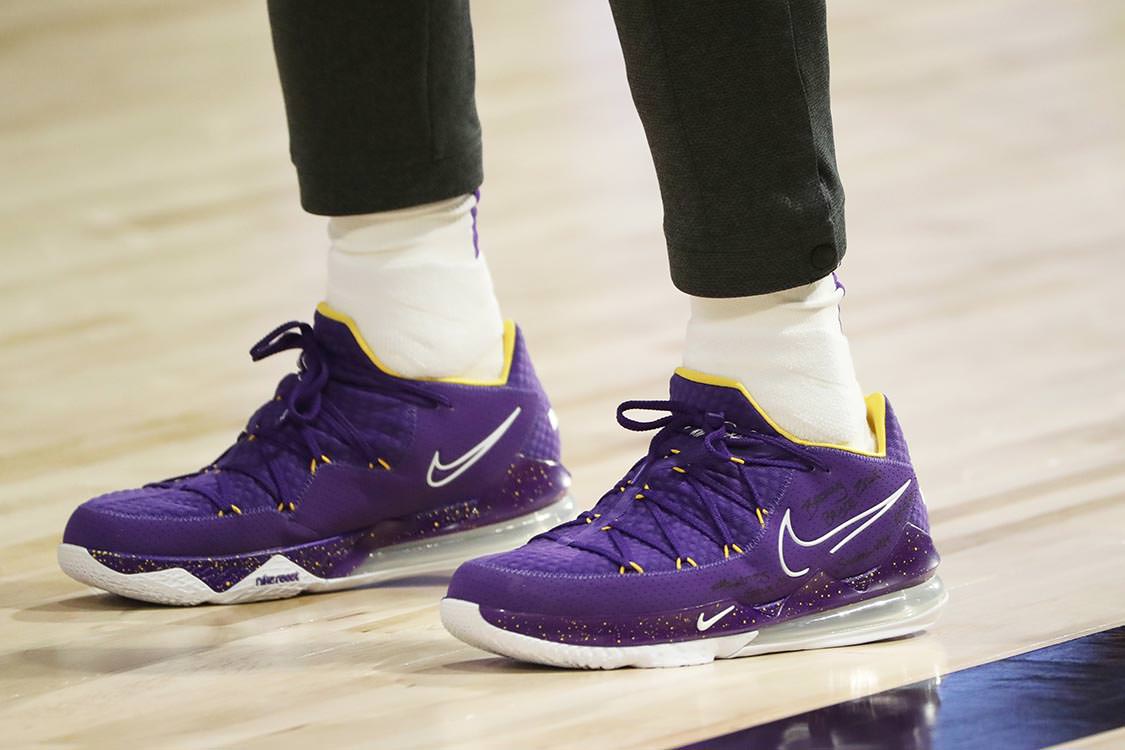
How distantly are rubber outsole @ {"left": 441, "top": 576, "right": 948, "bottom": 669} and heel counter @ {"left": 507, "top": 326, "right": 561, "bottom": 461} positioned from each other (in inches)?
10.2

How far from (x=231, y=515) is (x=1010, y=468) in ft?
2.07

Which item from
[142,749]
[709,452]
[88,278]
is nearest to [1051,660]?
[709,452]

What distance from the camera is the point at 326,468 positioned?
1158 mm

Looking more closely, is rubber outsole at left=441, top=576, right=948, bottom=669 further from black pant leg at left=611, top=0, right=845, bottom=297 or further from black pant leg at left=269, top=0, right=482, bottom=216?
black pant leg at left=269, top=0, right=482, bottom=216

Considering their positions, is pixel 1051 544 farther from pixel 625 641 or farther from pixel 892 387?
pixel 892 387

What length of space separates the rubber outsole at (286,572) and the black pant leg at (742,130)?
0.33m

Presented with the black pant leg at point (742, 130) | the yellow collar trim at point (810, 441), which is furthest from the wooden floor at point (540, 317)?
the black pant leg at point (742, 130)

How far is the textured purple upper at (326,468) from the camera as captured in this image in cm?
114

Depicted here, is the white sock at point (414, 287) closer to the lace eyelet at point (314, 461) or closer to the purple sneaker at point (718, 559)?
the lace eyelet at point (314, 461)

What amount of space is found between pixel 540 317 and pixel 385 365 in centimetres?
85

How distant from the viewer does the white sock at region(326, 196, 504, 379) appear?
117cm

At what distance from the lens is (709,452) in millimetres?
1001

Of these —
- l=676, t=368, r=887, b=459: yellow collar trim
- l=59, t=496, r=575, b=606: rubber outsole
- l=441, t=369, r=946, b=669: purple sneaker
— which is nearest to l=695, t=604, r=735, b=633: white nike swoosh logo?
l=441, t=369, r=946, b=669: purple sneaker


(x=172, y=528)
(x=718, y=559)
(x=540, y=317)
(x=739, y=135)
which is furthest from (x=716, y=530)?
(x=540, y=317)
